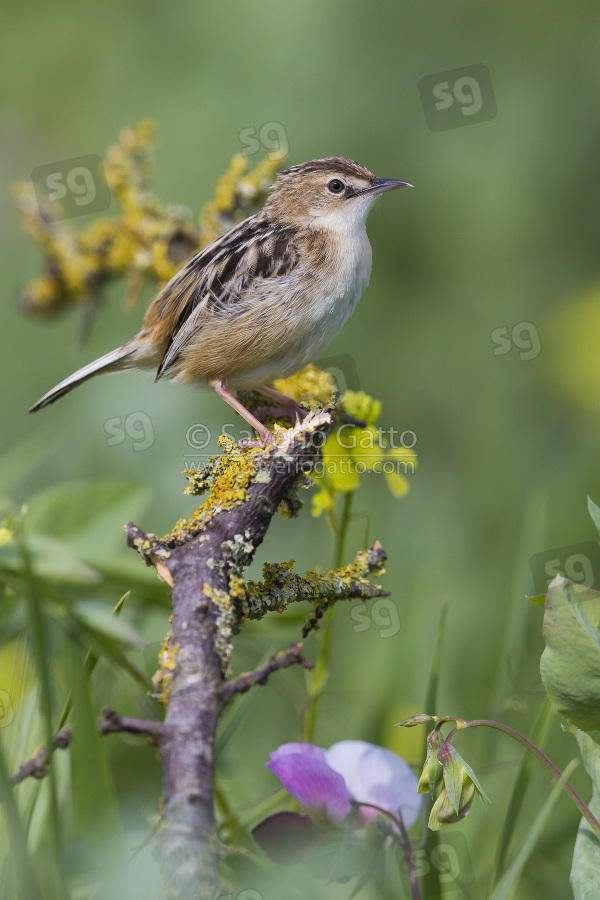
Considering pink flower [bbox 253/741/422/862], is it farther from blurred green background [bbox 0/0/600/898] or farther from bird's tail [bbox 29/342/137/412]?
bird's tail [bbox 29/342/137/412]

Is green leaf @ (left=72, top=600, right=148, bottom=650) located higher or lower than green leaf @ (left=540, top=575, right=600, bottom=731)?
higher

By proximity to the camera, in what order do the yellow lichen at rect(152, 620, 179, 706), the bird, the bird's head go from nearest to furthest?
the yellow lichen at rect(152, 620, 179, 706)
the bird
the bird's head

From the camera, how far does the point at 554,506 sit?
383cm

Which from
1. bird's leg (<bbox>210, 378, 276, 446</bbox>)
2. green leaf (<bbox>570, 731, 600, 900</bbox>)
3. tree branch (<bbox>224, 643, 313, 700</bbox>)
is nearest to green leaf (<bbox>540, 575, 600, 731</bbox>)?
green leaf (<bbox>570, 731, 600, 900</bbox>)

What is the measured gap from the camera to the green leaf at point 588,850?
3.95 feet

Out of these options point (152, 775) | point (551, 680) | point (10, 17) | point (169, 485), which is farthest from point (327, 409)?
point (10, 17)

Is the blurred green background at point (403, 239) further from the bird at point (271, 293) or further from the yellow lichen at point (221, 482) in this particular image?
the yellow lichen at point (221, 482)

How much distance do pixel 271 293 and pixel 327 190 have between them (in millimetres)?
533

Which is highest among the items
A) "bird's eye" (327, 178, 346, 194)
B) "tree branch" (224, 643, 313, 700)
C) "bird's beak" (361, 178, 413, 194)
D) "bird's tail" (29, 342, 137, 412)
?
"bird's eye" (327, 178, 346, 194)

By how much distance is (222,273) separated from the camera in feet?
9.16

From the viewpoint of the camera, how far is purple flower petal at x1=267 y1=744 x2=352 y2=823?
1.35 meters

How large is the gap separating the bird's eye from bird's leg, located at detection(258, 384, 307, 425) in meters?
0.73

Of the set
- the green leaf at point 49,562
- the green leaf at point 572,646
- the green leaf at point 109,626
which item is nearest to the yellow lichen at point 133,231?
the green leaf at point 49,562

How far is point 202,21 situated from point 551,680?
5.80 m
